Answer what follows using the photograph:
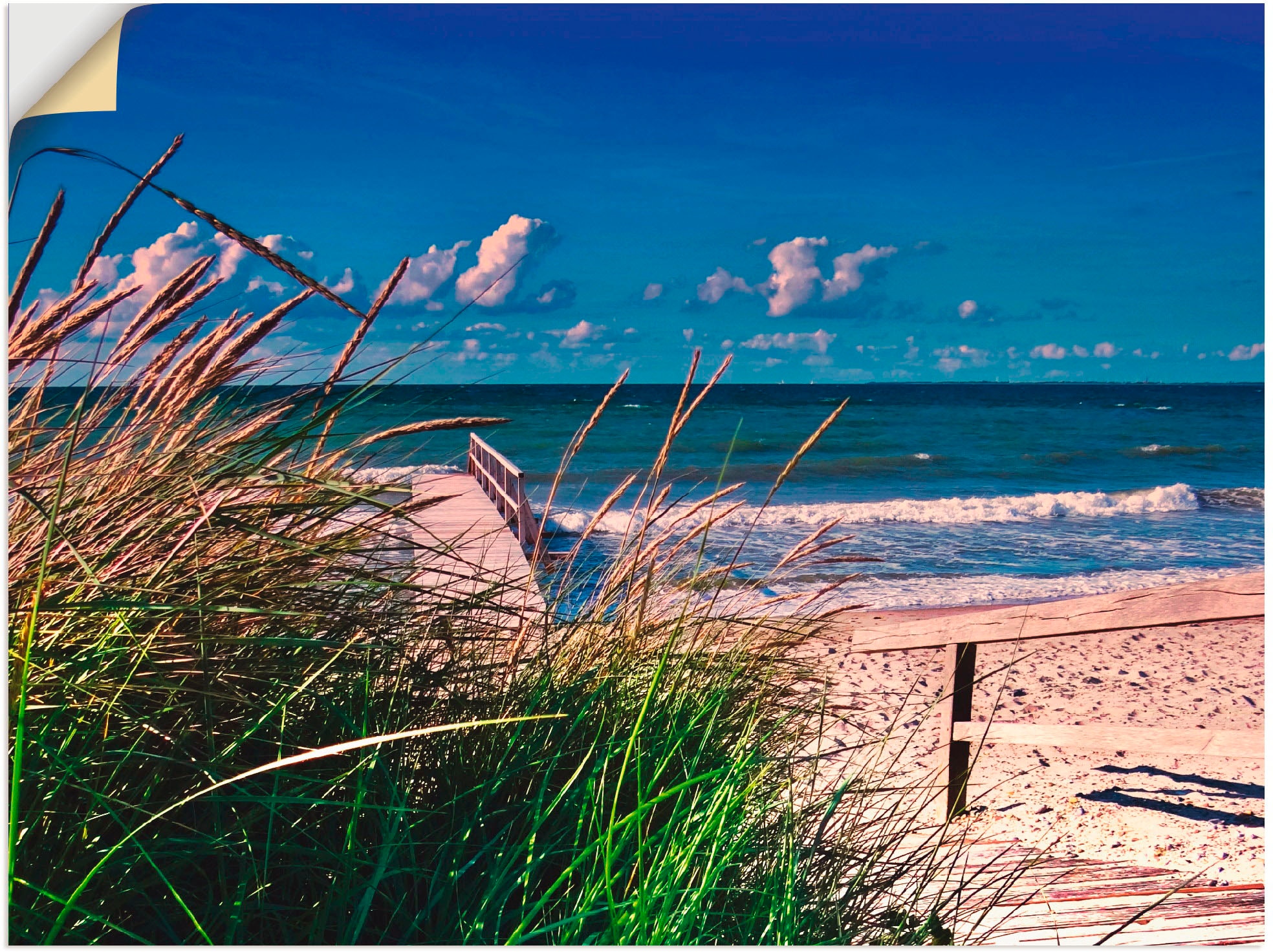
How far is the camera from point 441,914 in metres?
0.89

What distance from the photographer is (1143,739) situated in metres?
2.19

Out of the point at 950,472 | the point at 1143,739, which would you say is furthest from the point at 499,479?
the point at 950,472

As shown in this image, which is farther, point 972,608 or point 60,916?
point 972,608

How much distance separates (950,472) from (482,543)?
13734 mm

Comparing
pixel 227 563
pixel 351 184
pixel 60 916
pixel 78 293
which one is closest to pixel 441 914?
pixel 60 916

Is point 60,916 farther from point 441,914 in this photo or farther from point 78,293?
point 78,293

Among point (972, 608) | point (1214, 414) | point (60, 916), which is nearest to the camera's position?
point (60, 916)

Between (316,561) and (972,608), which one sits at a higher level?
(316,561)

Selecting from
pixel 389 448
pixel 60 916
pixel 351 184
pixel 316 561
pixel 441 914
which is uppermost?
pixel 351 184

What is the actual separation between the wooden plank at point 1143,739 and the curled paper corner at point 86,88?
2296mm

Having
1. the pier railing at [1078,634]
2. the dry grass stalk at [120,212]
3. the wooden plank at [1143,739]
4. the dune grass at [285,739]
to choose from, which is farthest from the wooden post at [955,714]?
the dry grass stalk at [120,212]

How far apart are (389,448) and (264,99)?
9.49 meters

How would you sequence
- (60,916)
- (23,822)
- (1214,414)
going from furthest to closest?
(1214,414), (23,822), (60,916)

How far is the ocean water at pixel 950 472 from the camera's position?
802cm
